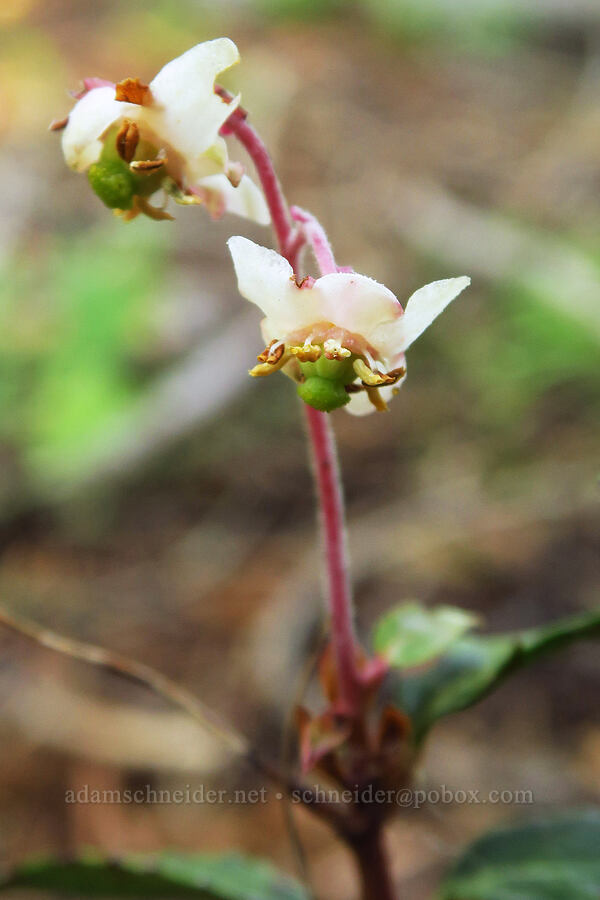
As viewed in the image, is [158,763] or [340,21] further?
[340,21]

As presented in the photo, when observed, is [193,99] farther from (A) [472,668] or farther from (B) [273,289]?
(A) [472,668]

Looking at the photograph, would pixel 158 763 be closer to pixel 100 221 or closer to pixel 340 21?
pixel 100 221

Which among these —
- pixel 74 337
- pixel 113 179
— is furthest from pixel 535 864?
pixel 74 337

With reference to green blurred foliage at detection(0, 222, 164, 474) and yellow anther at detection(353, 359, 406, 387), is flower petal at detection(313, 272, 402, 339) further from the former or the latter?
green blurred foliage at detection(0, 222, 164, 474)

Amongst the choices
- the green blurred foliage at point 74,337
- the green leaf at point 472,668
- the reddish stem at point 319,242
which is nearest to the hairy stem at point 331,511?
the reddish stem at point 319,242

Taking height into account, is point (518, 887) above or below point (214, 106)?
below

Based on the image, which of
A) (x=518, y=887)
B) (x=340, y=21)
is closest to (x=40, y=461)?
(x=518, y=887)

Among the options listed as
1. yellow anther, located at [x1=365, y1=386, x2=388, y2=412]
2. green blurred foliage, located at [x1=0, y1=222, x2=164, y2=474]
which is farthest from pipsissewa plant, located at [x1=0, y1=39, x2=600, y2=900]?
green blurred foliage, located at [x1=0, y1=222, x2=164, y2=474]
